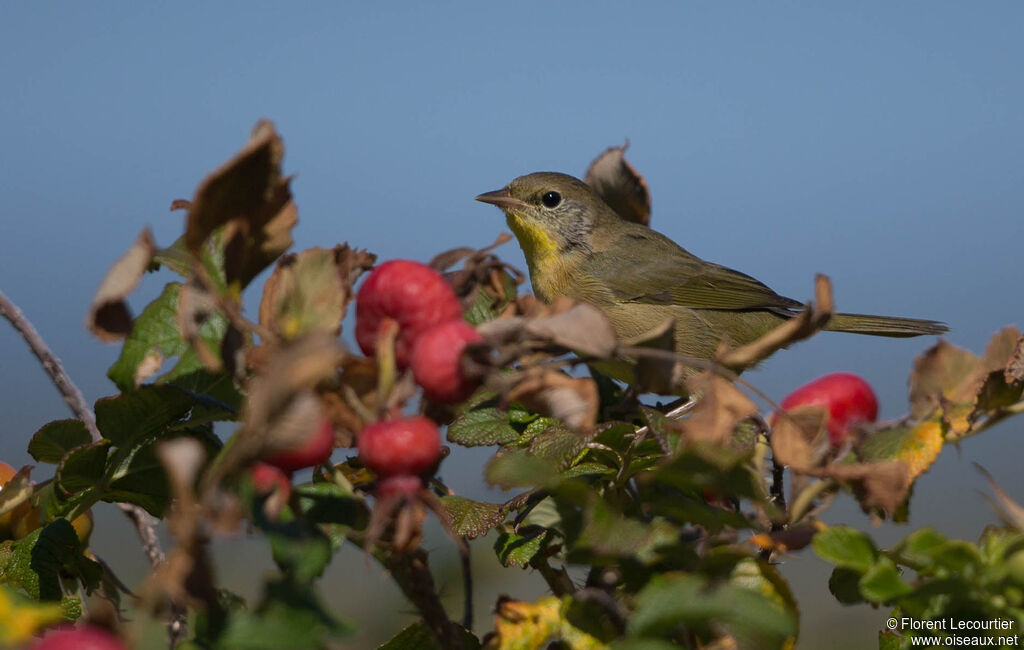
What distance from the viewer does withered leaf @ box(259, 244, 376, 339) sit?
43.2 inches

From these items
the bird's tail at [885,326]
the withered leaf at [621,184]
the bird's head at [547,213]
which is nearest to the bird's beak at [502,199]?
the bird's head at [547,213]

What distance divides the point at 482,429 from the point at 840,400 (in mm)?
955

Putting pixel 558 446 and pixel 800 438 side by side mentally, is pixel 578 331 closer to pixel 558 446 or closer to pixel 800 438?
pixel 800 438

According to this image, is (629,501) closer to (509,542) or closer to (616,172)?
(509,542)

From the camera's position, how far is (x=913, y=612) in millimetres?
1245

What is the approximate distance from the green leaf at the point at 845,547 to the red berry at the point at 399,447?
522 mm

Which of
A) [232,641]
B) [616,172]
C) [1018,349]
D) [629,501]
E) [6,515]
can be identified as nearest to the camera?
[232,641]

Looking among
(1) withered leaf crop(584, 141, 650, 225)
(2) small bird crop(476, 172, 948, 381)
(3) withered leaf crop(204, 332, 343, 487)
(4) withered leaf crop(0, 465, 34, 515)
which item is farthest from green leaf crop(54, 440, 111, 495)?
(2) small bird crop(476, 172, 948, 381)

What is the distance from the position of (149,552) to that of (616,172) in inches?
61.8

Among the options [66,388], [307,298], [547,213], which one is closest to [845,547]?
[307,298]

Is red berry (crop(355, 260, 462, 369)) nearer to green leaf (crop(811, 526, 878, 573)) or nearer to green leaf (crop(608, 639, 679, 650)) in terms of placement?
green leaf (crop(608, 639, 679, 650))

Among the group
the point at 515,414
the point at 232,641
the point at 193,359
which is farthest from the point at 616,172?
the point at 232,641

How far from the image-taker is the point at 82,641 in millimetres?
876

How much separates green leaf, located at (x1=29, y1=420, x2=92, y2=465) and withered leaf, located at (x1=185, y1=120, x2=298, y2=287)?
2.84 feet
